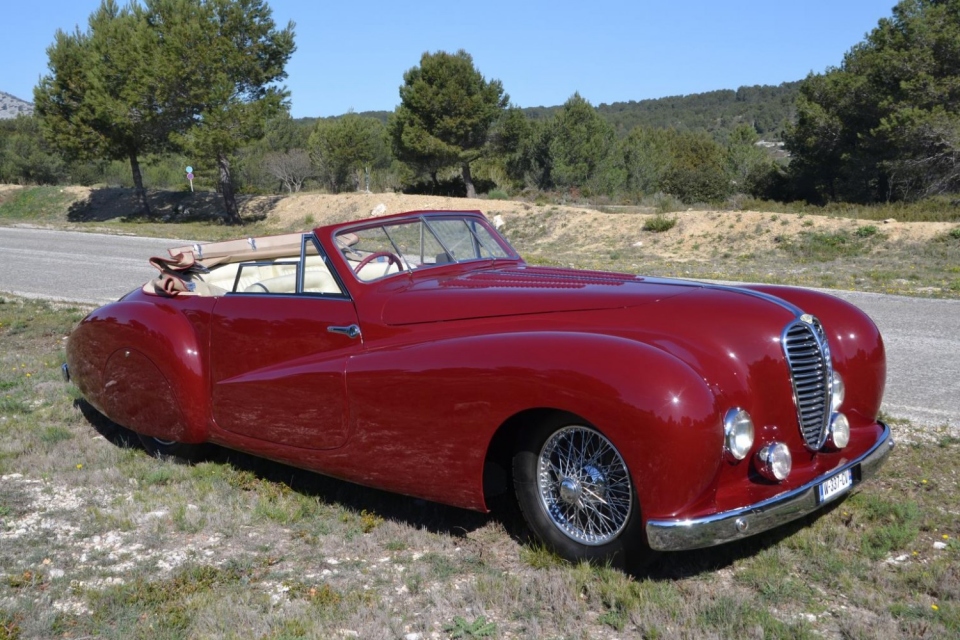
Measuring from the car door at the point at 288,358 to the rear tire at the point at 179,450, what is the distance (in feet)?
1.88

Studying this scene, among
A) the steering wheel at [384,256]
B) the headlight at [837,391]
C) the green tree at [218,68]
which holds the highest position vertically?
the green tree at [218,68]

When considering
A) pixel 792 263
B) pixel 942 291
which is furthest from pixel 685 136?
pixel 942 291

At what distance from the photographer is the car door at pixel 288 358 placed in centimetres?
454

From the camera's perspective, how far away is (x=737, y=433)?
3.53m

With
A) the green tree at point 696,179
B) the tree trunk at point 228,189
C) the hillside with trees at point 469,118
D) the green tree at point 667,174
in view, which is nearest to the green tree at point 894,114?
the hillside with trees at point 469,118

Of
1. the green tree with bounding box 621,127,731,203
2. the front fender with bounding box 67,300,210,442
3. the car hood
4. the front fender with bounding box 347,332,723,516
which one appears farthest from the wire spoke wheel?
the green tree with bounding box 621,127,731,203

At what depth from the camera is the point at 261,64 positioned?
34812 mm

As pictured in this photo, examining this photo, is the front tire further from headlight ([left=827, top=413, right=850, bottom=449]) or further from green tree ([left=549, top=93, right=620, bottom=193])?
green tree ([left=549, top=93, right=620, bottom=193])

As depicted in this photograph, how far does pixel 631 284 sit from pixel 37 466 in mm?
4075

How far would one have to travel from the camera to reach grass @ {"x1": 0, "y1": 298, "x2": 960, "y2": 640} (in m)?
3.40

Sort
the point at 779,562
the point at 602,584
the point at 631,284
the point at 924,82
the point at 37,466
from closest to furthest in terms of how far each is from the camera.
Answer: the point at 602,584, the point at 779,562, the point at 631,284, the point at 37,466, the point at 924,82

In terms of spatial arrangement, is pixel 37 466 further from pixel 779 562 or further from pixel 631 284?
pixel 779 562

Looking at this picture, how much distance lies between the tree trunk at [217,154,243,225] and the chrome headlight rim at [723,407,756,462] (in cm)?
3354

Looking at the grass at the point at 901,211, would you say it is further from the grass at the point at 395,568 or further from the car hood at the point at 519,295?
the car hood at the point at 519,295
